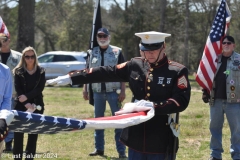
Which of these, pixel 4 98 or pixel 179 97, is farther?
pixel 4 98

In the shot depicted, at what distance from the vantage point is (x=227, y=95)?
7488 millimetres

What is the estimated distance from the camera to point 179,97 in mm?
4652

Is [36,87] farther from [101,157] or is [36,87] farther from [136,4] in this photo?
[136,4]

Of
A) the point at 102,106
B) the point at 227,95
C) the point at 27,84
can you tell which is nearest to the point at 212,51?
the point at 227,95

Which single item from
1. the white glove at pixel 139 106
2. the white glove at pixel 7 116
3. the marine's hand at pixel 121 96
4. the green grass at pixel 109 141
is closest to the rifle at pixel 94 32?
the marine's hand at pixel 121 96

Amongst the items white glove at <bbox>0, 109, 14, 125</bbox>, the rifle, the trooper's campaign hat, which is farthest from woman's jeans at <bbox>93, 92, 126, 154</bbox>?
white glove at <bbox>0, 109, 14, 125</bbox>

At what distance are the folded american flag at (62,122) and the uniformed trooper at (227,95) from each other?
3246 mm

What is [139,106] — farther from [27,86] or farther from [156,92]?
[27,86]

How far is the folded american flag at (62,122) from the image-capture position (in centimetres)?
407

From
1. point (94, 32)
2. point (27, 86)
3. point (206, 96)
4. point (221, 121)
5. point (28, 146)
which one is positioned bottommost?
point (28, 146)

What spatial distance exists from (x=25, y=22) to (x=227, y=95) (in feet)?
51.3

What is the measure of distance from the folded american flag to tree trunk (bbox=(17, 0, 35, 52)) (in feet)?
58.1

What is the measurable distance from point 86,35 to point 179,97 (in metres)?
38.7

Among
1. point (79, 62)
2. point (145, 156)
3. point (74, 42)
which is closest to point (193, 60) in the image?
point (74, 42)
